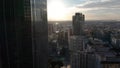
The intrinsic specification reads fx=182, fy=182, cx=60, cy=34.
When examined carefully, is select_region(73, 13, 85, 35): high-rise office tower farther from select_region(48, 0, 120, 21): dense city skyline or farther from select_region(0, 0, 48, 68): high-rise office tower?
select_region(0, 0, 48, 68): high-rise office tower

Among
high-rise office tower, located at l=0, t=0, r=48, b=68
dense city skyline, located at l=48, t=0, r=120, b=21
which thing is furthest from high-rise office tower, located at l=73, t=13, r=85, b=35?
high-rise office tower, located at l=0, t=0, r=48, b=68

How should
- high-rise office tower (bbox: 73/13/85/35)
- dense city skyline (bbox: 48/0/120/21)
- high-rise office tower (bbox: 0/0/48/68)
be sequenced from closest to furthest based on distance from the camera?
high-rise office tower (bbox: 0/0/48/68) < dense city skyline (bbox: 48/0/120/21) < high-rise office tower (bbox: 73/13/85/35)

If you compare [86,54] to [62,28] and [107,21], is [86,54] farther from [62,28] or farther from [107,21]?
[62,28]

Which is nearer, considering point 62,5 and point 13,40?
point 13,40

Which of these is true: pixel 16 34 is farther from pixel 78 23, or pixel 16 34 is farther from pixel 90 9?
pixel 78 23

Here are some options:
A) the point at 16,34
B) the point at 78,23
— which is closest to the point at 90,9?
the point at 78,23

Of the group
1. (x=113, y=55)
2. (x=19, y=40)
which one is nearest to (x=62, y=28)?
(x=113, y=55)
